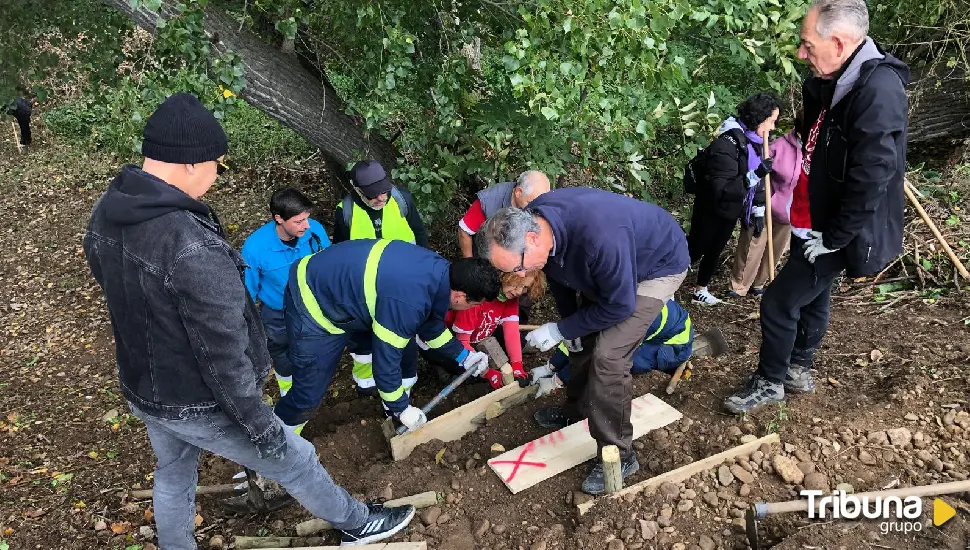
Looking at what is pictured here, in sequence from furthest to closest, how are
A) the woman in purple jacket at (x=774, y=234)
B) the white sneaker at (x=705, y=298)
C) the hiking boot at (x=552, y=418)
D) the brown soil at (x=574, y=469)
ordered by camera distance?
1. the white sneaker at (x=705, y=298)
2. the woman in purple jacket at (x=774, y=234)
3. the hiking boot at (x=552, y=418)
4. the brown soil at (x=574, y=469)

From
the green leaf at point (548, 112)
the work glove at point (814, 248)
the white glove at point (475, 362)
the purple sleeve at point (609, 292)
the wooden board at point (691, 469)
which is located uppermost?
the green leaf at point (548, 112)

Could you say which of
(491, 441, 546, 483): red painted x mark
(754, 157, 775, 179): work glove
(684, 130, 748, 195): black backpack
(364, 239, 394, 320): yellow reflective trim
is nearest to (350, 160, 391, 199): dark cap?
(364, 239, 394, 320): yellow reflective trim

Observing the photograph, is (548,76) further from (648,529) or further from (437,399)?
(648,529)

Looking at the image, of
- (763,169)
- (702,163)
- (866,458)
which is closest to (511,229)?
(866,458)

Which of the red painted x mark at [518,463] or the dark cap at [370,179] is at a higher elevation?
the dark cap at [370,179]

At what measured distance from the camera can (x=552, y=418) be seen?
3.94 metres

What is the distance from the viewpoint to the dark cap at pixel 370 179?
408 centimetres

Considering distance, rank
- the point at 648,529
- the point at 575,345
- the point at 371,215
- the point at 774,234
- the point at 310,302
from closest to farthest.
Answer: the point at 648,529, the point at 310,302, the point at 575,345, the point at 371,215, the point at 774,234

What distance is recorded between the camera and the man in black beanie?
217 centimetres

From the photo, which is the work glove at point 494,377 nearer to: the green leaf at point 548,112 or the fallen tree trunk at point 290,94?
the green leaf at point 548,112

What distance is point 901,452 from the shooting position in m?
3.13

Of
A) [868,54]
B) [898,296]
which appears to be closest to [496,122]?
[868,54]

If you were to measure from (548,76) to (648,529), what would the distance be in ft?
7.47

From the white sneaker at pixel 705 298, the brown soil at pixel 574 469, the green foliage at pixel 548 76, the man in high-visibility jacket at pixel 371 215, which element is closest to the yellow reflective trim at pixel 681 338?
the brown soil at pixel 574 469
